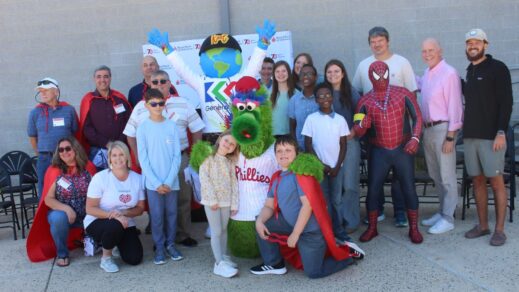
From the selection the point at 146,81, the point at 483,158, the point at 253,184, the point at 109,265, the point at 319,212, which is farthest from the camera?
the point at 146,81

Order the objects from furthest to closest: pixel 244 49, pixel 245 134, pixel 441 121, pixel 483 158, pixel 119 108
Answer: pixel 244 49, pixel 119 108, pixel 441 121, pixel 483 158, pixel 245 134

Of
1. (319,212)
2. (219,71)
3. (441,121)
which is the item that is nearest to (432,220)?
(441,121)

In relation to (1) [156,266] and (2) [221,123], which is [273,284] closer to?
(1) [156,266]

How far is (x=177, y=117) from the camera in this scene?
4379 mm

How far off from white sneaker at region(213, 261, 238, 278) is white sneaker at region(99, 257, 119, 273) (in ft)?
2.77

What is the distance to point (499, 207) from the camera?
4.09m

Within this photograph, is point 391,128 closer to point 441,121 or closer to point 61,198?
point 441,121

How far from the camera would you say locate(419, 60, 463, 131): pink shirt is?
4266 millimetres

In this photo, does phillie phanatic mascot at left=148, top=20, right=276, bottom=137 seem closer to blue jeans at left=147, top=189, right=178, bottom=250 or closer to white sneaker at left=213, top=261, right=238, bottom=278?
blue jeans at left=147, top=189, right=178, bottom=250

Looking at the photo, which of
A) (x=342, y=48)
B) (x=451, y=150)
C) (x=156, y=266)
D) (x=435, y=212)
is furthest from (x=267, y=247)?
(x=342, y=48)

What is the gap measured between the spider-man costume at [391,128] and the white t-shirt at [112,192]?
6.49ft

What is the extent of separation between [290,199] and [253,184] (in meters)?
0.37

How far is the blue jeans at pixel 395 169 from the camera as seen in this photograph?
4074 mm

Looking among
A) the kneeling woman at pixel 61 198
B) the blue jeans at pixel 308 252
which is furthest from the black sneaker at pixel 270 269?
the kneeling woman at pixel 61 198
